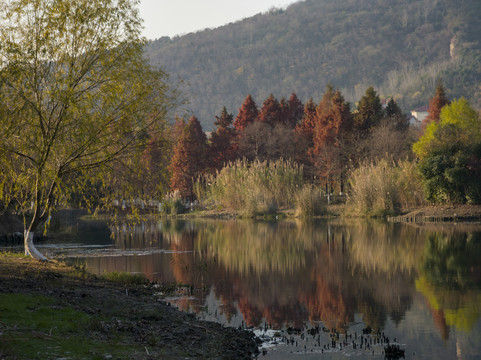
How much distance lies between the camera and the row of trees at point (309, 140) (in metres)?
56.8

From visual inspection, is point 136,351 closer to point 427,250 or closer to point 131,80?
point 131,80

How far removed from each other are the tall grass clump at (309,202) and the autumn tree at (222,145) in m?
20.1

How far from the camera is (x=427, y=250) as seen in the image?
2469 centimetres

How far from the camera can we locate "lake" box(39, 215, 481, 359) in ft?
38.5

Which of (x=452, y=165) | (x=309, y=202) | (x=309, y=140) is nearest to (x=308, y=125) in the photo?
(x=309, y=140)

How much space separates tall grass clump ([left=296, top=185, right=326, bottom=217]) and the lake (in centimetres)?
1016

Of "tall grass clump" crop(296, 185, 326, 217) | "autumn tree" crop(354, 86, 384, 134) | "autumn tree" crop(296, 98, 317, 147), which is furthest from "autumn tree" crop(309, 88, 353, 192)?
"tall grass clump" crop(296, 185, 326, 217)

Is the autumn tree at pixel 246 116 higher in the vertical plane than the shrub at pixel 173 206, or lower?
higher

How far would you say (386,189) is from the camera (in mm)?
41781

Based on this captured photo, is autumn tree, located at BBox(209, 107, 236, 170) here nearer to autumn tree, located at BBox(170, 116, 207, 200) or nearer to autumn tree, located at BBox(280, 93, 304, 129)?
autumn tree, located at BBox(170, 116, 207, 200)

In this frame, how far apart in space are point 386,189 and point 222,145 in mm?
27195

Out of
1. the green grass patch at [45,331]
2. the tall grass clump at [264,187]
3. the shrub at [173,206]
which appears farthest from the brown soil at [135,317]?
the shrub at [173,206]

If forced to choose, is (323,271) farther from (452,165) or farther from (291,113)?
(291,113)

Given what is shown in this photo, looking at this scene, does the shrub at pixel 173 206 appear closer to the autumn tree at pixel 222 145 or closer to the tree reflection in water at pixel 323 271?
the autumn tree at pixel 222 145
